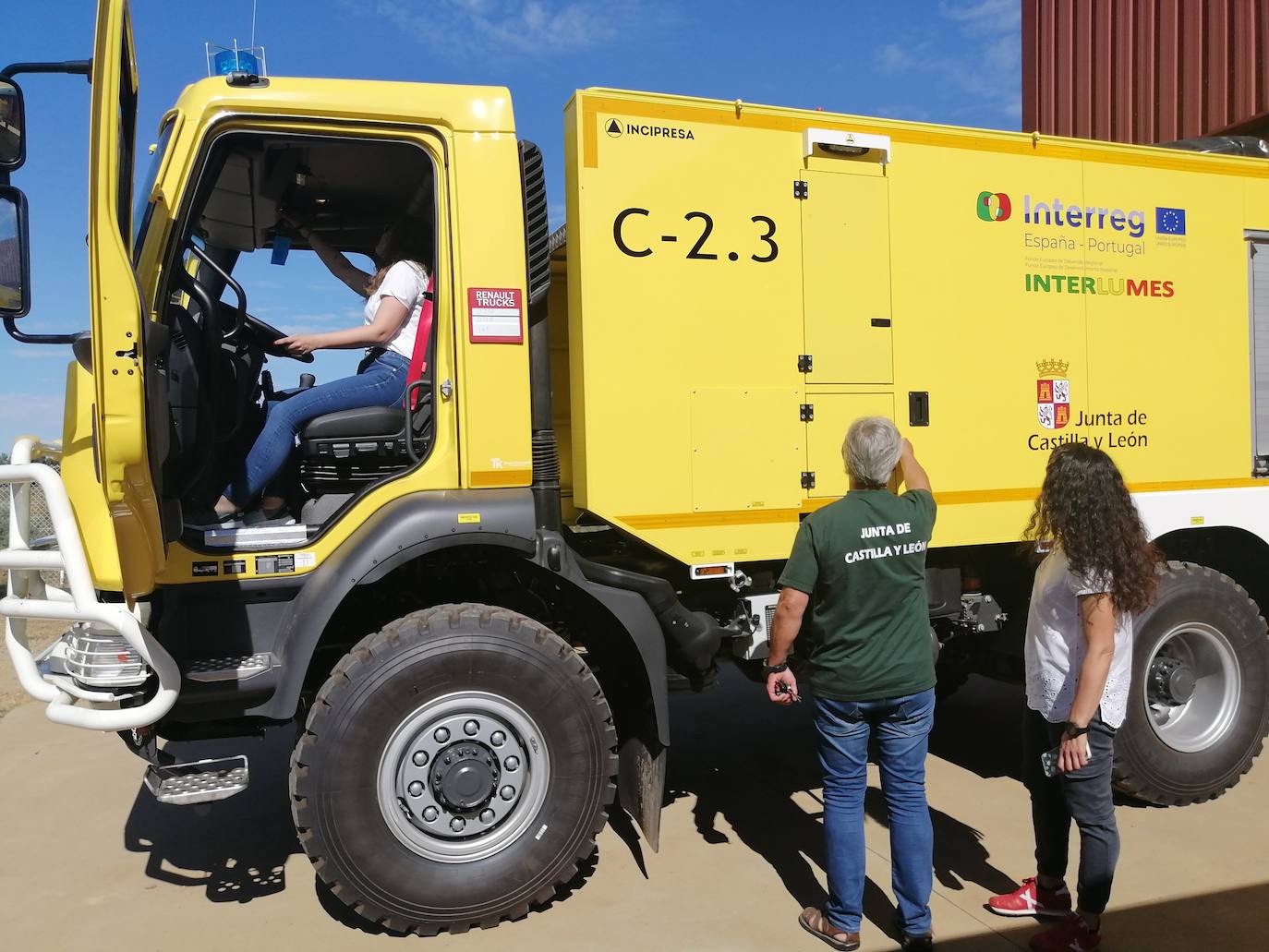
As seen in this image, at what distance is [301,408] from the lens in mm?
3494

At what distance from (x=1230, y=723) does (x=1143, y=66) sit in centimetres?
698

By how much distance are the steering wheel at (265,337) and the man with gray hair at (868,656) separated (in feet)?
7.06

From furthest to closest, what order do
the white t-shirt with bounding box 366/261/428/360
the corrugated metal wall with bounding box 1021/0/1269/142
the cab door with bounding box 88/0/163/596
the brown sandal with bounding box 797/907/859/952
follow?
1. the corrugated metal wall with bounding box 1021/0/1269/142
2. the white t-shirt with bounding box 366/261/428/360
3. the brown sandal with bounding box 797/907/859/952
4. the cab door with bounding box 88/0/163/596

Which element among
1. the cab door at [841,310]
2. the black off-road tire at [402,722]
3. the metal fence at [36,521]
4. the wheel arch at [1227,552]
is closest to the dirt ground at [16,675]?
the metal fence at [36,521]

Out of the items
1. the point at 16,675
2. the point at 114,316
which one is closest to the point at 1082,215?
the point at 114,316

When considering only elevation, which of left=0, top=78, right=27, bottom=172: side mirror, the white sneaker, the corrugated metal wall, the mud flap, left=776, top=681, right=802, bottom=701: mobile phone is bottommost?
the mud flap

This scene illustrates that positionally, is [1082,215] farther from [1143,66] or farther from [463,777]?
[1143,66]

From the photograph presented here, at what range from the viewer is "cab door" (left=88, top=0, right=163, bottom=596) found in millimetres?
2691

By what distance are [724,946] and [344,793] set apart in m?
1.40

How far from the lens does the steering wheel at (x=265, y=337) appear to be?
148 inches

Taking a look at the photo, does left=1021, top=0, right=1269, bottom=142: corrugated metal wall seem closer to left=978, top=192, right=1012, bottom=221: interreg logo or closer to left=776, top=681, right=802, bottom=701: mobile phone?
left=978, top=192, right=1012, bottom=221: interreg logo

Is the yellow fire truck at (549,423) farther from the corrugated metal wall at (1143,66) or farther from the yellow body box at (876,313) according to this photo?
the corrugated metal wall at (1143,66)

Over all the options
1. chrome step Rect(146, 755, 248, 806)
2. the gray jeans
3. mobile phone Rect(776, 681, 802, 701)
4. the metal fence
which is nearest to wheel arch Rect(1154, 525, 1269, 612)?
the gray jeans

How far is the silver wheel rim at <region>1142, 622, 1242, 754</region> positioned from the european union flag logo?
1850 millimetres
